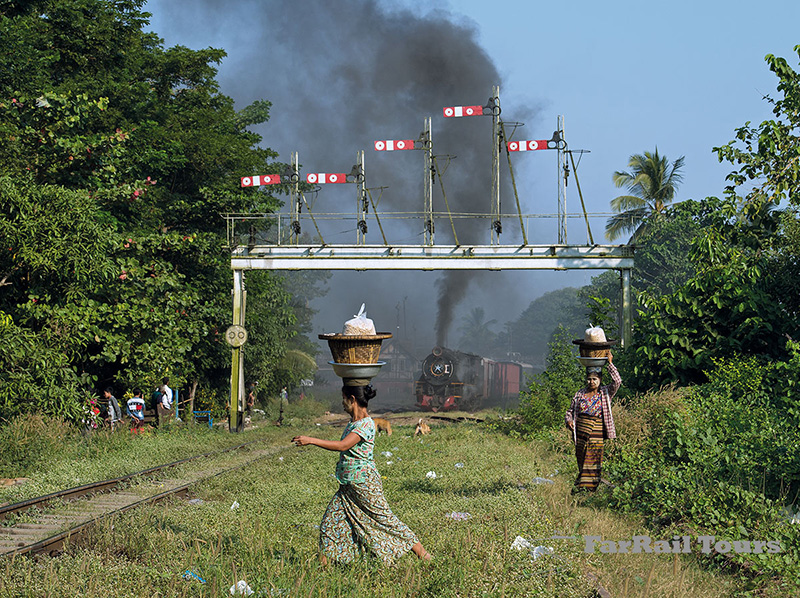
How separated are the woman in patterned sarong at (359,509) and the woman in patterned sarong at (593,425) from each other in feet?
11.8

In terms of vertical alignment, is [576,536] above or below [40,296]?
below

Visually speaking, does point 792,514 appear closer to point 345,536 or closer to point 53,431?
point 345,536

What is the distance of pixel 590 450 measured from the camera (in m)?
9.47

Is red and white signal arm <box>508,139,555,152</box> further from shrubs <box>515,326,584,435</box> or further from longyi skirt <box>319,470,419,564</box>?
longyi skirt <box>319,470,419,564</box>

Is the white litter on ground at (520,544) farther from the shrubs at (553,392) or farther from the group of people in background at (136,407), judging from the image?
the group of people in background at (136,407)

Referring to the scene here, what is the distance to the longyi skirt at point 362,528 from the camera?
21.3ft

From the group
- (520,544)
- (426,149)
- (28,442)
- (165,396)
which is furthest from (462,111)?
(520,544)

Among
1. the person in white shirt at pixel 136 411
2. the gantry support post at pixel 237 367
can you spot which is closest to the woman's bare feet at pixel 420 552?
the person in white shirt at pixel 136 411

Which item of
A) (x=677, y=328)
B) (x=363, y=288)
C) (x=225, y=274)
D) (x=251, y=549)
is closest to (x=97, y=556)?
(x=251, y=549)

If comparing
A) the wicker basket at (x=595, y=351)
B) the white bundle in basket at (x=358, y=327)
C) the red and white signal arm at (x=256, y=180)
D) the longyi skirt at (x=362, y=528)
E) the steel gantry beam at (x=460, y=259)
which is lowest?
the longyi skirt at (x=362, y=528)

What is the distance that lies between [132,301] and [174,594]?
51.8ft

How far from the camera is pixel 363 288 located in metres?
143

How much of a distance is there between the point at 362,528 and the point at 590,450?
13.0 ft

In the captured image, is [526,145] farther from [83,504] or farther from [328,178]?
[83,504]
